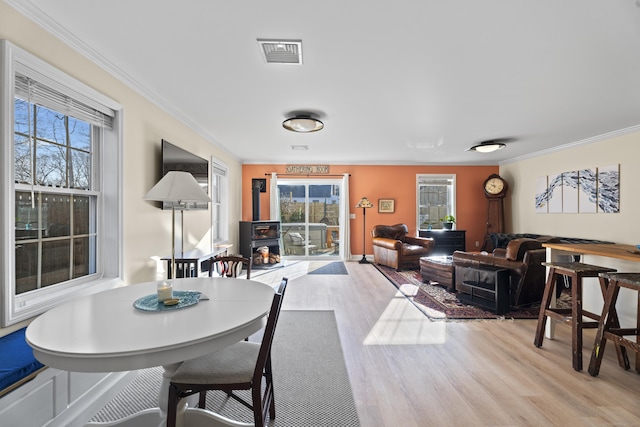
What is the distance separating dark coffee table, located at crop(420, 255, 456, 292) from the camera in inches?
167

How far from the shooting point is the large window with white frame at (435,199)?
Answer: 7.27 m

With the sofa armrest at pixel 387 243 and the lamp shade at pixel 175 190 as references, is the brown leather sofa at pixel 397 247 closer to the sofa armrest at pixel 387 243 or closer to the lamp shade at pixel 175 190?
the sofa armrest at pixel 387 243

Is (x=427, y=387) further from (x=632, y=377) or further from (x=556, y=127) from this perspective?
(x=556, y=127)

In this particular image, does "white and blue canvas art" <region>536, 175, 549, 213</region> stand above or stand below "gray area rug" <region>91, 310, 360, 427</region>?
above

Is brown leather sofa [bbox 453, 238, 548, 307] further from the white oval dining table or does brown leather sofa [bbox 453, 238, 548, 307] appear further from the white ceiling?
the white oval dining table

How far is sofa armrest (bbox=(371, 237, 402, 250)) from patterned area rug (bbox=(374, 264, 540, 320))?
90cm

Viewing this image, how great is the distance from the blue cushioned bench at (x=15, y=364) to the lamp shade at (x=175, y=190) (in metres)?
0.99

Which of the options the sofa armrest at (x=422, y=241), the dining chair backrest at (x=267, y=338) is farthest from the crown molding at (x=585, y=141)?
the dining chair backrest at (x=267, y=338)

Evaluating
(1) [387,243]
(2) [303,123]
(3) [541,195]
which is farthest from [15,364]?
(3) [541,195]

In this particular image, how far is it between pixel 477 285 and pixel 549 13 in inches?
117

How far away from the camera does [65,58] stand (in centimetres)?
196

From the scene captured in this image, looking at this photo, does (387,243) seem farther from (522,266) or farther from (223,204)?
(223,204)

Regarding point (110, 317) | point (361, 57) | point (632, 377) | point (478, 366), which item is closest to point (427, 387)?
point (478, 366)

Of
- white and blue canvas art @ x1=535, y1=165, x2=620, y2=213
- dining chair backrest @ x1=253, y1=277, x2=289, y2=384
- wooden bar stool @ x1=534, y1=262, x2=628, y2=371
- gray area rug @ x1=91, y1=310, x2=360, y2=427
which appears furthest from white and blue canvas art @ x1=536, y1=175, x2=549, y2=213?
dining chair backrest @ x1=253, y1=277, x2=289, y2=384
